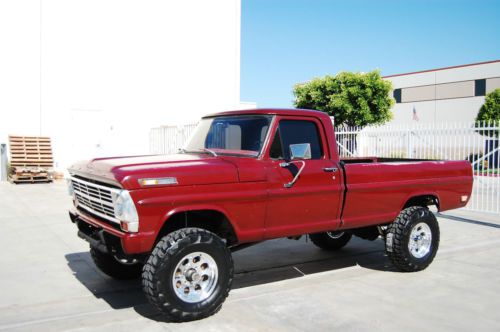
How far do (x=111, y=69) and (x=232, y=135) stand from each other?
15.3m

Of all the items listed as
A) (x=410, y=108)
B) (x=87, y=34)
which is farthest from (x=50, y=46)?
(x=410, y=108)

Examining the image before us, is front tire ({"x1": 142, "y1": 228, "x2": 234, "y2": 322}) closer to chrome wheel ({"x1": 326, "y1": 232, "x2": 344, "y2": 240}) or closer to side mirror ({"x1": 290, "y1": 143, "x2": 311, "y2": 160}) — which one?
side mirror ({"x1": 290, "y1": 143, "x2": 311, "y2": 160})

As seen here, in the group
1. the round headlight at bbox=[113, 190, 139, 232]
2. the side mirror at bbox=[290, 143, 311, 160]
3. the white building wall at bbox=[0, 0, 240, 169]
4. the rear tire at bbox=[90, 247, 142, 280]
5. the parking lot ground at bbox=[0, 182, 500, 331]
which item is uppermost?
the white building wall at bbox=[0, 0, 240, 169]

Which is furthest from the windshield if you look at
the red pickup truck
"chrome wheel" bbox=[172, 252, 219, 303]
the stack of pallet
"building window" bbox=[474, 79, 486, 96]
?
"building window" bbox=[474, 79, 486, 96]

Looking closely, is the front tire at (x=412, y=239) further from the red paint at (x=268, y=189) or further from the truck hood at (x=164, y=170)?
the truck hood at (x=164, y=170)

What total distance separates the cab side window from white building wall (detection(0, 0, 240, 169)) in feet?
47.8

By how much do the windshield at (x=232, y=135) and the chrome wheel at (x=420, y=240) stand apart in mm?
2534

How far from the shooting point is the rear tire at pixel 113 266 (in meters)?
5.85

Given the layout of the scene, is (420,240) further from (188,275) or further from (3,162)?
(3,162)

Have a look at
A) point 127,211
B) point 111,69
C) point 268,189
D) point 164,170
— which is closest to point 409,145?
point 268,189

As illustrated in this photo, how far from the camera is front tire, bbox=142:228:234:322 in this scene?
4379 millimetres

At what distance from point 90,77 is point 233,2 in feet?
24.3

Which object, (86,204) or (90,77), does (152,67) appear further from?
(86,204)

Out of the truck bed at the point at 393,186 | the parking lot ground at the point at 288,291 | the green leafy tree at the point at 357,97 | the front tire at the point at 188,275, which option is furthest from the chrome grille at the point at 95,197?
the green leafy tree at the point at 357,97
